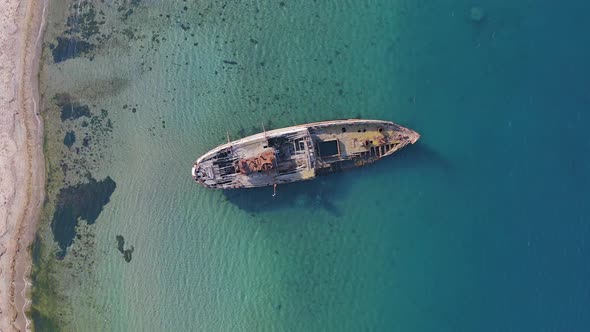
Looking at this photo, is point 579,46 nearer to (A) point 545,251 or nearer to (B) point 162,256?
(A) point 545,251

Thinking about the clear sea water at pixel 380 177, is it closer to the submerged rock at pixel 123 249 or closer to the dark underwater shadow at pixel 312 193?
the dark underwater shadow at pixel 312 193

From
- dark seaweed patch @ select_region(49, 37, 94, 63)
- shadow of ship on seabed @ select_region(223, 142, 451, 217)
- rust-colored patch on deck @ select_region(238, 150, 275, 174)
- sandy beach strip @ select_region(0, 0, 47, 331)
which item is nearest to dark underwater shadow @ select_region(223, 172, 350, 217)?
shadow of ship on seabed @ select_region(223, 142, 451, 217)

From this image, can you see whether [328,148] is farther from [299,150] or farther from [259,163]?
[259,163]

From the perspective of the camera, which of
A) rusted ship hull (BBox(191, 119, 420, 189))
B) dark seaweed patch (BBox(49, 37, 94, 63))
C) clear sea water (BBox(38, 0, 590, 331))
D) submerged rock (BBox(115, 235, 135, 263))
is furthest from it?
dark seaweed patch (BBox(49, 37, 94, 63))

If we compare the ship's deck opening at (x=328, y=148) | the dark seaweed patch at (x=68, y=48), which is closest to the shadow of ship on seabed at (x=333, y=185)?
the ship's deck opening at (x=328, y=148)

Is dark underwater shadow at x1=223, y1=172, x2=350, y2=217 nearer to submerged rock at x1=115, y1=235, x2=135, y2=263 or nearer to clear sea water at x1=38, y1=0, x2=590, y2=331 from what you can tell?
clear sea water at x1=38, y1=0, x2=590, y2=331

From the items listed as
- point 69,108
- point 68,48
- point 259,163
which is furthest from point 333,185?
point 68,48

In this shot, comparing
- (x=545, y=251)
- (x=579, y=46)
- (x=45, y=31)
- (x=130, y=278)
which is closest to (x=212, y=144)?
(x=130, y=278)
